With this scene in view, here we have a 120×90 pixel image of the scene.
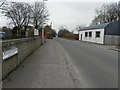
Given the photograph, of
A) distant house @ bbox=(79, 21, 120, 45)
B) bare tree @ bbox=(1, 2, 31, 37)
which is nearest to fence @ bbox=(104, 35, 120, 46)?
distant house @ bbox=(79, 21, 120, 45)

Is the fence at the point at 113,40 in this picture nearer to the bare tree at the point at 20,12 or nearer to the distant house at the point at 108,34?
the distant house at the point at 108,34

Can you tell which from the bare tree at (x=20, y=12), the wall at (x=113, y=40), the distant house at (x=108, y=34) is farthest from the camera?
the bare tree at (x=20, y=12)

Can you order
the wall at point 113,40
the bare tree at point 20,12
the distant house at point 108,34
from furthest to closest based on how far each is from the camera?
the bare tree at point 20,12, the distant house at point 108,34, the wall at point 113,40

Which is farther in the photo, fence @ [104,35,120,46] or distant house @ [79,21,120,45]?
distant house @ [79,21,120,45]

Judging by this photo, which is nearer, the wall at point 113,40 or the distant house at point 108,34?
the wall at point 113,40

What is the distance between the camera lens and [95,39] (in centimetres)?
Answer: 4850

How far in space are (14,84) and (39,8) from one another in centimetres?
4830

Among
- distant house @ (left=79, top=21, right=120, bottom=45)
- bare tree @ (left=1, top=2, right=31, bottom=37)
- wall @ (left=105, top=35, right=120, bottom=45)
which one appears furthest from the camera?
bare tree @ (left=1, top=2, right=31, bottom=37)

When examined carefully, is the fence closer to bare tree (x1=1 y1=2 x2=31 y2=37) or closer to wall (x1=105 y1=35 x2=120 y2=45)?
wall (x1=105 y1=35 x2=120 y2=45)

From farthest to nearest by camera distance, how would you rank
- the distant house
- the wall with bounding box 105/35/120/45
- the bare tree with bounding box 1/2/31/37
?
the bare tree with bounding box 1/2/31/37
the distant house
the wall with bounding box 105/35/120/45

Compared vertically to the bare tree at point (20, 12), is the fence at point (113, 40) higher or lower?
lower

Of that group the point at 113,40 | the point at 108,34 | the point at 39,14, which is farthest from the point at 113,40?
the point at 39,14

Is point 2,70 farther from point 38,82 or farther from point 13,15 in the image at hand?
point 13,15

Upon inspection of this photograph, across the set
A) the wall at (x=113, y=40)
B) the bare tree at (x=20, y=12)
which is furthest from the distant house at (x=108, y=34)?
the bare tree at (x=20, y=12)
